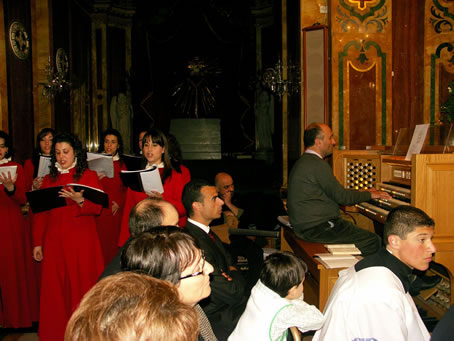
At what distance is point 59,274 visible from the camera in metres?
3.30

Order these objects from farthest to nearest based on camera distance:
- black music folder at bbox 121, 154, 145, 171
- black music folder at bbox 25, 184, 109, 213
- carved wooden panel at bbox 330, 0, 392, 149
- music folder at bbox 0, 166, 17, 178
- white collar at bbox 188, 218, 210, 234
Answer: carved wooden panel at bbox 330, 0, 392, 149
black music folder at bbox 121, 154, 145, 171
music folder at bbox 0, 166, 17, 178
black music folder at bbox 25, 184, 109, 213
white collar at bbox 188, 218, 210, 234

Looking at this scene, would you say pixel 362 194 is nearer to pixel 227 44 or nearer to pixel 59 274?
pixel 59 274

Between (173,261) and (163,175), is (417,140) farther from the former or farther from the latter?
(173,261)

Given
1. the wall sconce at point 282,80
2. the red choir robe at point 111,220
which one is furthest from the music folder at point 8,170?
the wall sconce at point 282,80

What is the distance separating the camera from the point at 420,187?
3.22 metres

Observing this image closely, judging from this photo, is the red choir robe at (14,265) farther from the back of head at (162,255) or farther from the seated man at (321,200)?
the back of head at (162,255)

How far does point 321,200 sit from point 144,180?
5.60ft

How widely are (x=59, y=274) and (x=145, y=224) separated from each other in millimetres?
1523

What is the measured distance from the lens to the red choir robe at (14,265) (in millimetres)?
3875

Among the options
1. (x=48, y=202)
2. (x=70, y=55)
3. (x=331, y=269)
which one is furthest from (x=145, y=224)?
(x=70, y=55)

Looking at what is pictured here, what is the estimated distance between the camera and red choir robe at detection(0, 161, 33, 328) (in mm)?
3875

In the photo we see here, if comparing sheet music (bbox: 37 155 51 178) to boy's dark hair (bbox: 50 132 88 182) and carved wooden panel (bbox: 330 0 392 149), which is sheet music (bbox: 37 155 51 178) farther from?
carved wooden panel (bbox: 330 0 392 149)

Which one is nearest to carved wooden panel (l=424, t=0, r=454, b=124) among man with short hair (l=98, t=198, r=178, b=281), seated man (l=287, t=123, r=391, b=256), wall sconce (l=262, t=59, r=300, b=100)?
wall sconce (l=262, t=59, r=300, b=100)

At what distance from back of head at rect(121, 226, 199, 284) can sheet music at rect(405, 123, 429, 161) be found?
3.11 metres
